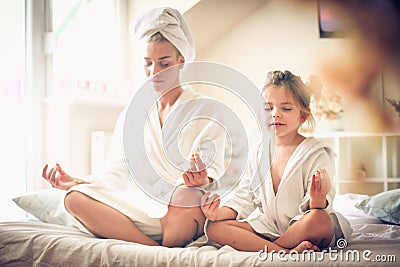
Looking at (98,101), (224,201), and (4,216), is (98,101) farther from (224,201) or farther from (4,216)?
(224,201)

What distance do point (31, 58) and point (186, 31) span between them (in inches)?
42.3

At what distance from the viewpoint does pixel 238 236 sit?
3.84ft

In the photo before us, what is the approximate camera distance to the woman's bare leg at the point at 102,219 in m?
1.26

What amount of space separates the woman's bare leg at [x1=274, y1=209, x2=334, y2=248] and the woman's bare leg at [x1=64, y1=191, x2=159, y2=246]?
0.33 m

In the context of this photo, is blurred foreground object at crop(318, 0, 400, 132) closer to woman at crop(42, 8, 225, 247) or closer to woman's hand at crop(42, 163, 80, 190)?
woman at crop(42, 8, 225, 247)


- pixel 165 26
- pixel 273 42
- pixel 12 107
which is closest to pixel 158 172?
pixel 165 26

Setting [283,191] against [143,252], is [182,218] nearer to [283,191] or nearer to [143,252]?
[143,252]

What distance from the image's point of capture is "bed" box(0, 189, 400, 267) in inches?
40.8

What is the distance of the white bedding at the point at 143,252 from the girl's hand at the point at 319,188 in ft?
0.32

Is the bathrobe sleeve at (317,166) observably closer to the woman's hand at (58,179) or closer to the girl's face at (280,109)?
the girl's face at (280,109)

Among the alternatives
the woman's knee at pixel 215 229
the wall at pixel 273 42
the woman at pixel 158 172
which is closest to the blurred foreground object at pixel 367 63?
the wall at pixel 273 42

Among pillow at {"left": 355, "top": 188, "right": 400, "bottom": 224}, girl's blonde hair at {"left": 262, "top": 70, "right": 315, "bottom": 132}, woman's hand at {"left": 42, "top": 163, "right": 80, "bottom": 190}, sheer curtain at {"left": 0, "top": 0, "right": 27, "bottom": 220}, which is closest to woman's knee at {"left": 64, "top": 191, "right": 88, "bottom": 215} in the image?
woman's hand at {"left": 42, "top": 163, "right": 80, "bottom": 190}

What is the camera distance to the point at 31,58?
7.43 ft

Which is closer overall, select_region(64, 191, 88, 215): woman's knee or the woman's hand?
select_region(64, 191, 88, 215): woman's knee
